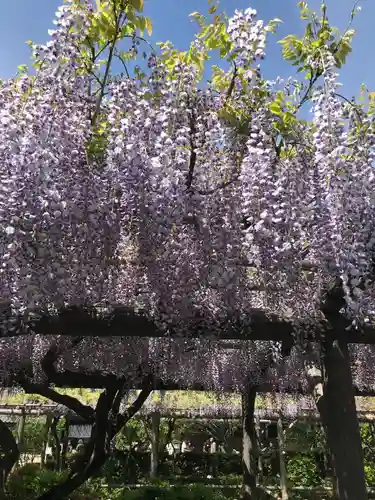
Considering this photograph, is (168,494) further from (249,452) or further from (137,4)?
(137,4)

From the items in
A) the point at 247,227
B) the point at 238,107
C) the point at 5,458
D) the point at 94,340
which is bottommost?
the point at 5,458

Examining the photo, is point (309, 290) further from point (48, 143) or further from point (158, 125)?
point (48, 143)

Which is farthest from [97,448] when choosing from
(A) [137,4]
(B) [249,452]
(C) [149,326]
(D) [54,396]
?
(A) [137,4]

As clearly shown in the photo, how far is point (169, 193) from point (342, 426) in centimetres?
206

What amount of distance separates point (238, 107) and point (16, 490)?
8.10 m

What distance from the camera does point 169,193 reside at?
3428 mm

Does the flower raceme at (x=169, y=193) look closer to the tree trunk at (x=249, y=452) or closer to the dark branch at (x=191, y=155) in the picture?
the dark branch at (x=191, y=155)

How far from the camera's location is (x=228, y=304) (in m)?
3.95

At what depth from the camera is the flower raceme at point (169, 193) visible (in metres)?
3.26

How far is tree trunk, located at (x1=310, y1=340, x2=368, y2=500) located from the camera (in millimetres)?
3662

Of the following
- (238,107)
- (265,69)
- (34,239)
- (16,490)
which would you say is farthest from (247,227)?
(16,490)

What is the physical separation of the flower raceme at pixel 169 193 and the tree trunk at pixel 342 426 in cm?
57

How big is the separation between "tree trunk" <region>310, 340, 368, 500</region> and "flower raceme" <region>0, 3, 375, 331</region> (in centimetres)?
57

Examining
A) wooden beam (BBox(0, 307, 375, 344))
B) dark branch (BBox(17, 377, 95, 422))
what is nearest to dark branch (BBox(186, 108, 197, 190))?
wooden beam (BBox(0, 307, 375, 344))
